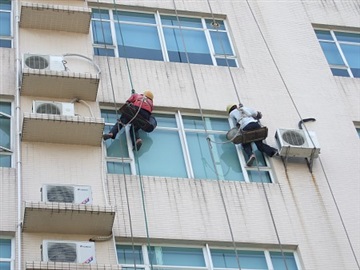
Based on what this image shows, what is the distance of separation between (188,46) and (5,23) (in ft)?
11.6

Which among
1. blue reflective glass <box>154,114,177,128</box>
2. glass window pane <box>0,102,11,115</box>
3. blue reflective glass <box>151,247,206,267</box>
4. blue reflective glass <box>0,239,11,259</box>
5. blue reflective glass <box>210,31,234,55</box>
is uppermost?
blue reflective glass <box>210,31,234,55</box>

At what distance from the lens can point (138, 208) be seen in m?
14.6

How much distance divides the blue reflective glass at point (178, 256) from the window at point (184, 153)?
1.57m

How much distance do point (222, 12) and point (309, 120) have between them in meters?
3.31

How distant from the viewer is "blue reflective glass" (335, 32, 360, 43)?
65.2ft

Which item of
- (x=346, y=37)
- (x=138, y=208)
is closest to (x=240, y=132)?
(x=138, y=208)

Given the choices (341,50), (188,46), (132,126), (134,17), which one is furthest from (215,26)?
(132,126)

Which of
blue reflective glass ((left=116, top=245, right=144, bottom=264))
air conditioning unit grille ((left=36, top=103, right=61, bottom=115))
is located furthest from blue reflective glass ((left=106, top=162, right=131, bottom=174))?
blue reflective glass ((left=116, top=245, right=144, bottom=264))

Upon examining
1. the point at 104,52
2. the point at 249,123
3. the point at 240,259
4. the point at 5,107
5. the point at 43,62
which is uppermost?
the point at 104,52

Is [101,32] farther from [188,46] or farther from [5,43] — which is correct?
[5,43]

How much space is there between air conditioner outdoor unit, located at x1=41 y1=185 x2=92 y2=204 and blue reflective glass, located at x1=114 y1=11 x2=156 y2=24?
5.34m

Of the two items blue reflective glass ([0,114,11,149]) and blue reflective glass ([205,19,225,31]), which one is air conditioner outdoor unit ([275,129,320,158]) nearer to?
blue reflective glass ([205,19,225,31])

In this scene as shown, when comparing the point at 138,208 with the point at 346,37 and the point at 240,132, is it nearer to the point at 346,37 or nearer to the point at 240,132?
the point at 240,132

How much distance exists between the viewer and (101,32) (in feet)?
58.5
